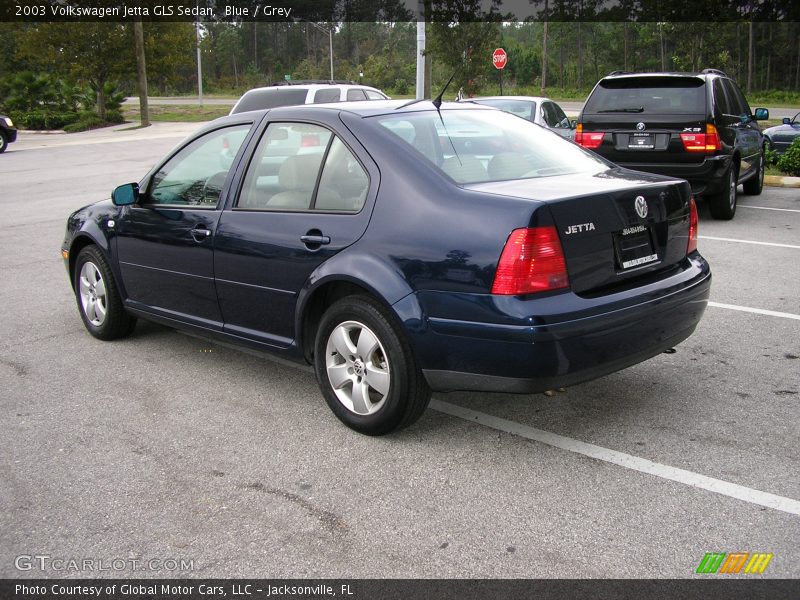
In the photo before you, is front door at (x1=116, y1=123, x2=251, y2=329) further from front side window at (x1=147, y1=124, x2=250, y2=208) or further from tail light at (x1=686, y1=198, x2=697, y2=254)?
tail light at (x1=686, y1=198, x2=697, y2=254)

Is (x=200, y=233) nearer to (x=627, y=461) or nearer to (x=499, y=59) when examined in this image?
(x=627, y=461)

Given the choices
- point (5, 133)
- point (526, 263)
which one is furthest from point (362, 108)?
point (5, 133)

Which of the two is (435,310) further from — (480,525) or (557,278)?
(480,525)

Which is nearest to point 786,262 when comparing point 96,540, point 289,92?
point 96,540

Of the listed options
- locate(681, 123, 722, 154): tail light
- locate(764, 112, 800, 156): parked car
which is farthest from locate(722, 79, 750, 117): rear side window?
locate(764, 112, 800, 156): parked car

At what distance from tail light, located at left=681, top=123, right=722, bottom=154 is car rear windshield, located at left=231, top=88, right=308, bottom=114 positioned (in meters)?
6.74

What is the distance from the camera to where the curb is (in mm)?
13766

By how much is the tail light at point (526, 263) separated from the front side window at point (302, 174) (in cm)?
88

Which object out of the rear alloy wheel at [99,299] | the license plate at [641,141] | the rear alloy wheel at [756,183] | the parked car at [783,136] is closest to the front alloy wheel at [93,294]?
the rear alloy wheel at [99,299]

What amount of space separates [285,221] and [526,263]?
4.67ft

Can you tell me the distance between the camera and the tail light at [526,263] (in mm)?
3479

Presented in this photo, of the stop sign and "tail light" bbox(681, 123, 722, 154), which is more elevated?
the stop sign

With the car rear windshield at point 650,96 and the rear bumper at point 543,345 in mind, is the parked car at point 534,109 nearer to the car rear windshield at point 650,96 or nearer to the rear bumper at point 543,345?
the car rear windshield at point 650,96

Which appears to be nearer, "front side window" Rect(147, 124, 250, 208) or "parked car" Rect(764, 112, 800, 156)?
"front side window" Rect(147, 124, 250, 208)
